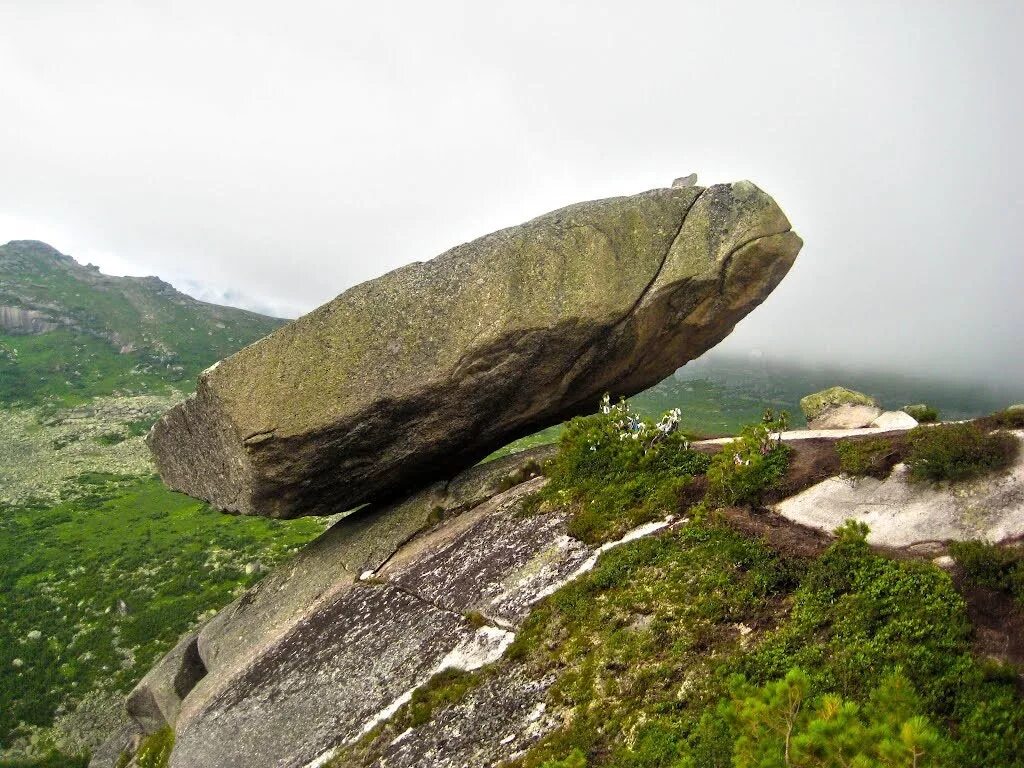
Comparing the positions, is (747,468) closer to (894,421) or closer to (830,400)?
(894,421)

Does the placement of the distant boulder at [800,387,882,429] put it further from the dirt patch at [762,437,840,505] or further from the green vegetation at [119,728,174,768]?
the green vegetation at [119,728,174,768]

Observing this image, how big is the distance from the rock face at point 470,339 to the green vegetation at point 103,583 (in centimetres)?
2590

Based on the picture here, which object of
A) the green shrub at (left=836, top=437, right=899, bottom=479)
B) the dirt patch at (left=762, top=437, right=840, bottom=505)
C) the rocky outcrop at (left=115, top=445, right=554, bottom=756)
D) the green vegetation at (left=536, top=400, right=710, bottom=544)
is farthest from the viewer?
the rocky outcrop at (left=115, top=445, right=554, bottom=756)

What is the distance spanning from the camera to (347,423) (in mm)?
18875

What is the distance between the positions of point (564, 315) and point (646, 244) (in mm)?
4143

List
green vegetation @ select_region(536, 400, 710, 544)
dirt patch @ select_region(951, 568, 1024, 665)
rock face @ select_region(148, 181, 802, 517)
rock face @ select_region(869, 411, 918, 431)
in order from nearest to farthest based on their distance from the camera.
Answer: dirt patch @ select_region(951, 568, 1024, 665), green vegetation @ select_region(536, 400, 710, 544), rock face @ select_region(148, 181, 802, 517), rock face @ select_region(869, 411, 918, 431)

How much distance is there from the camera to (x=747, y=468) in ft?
48.2

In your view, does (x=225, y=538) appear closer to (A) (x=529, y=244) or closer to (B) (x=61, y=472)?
(B) (x=61, y=472)

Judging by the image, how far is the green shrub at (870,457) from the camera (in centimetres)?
1357

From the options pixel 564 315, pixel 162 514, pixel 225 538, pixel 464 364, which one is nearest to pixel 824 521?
pixel 564 315

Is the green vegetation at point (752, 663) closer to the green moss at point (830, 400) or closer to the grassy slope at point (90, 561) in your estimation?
the green moss at point (830, 400)

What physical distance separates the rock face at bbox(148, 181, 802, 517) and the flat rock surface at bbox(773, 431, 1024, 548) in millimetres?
8639

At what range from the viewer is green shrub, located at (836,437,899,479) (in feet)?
44.5

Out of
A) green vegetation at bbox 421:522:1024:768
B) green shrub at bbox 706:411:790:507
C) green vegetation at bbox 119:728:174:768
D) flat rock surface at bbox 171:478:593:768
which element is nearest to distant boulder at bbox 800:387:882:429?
green shrub at bbox 706:411:790:507
